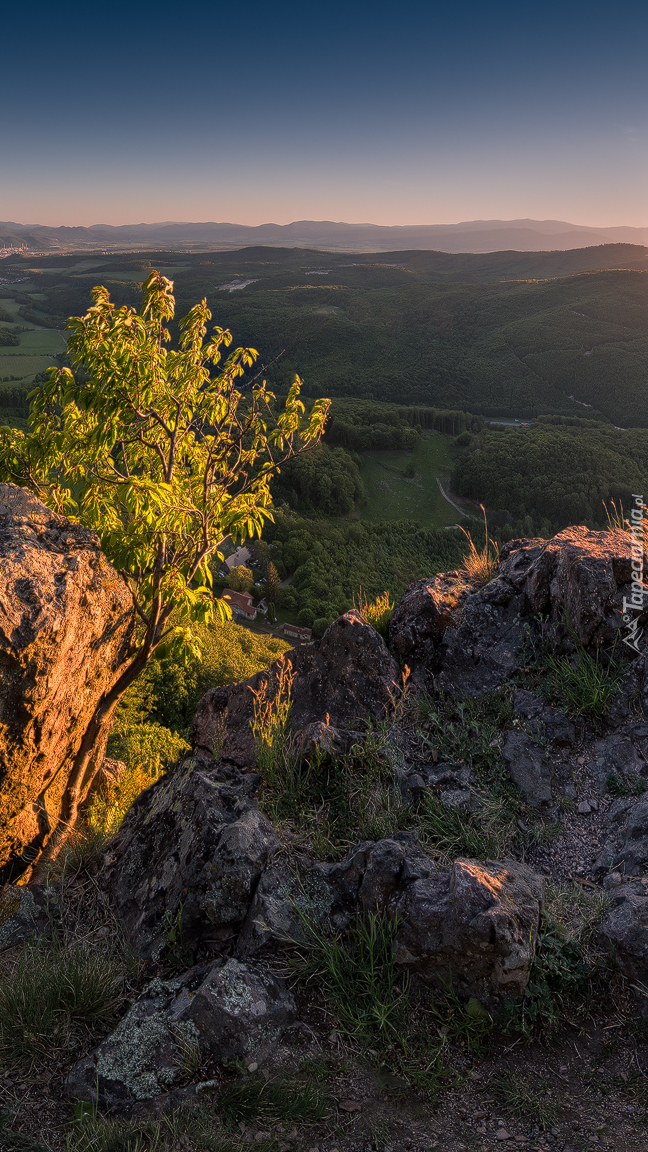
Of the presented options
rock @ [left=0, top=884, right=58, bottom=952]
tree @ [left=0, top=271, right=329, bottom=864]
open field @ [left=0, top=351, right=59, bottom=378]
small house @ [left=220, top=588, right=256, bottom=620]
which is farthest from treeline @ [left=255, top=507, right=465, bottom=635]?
open field @ [left=0, top=351, right=59, bottom=378]

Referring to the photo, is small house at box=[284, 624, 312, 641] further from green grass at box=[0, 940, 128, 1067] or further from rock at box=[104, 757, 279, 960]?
green grass at box=[0, 940, 128, 1067]

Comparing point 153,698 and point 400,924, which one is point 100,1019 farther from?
point 153,698

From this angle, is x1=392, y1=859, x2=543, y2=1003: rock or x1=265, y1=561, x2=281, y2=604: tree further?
x1=265, y1=561, x2=281, y2=604: tree

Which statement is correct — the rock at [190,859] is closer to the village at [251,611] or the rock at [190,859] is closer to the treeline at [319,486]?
the village at [251,611]

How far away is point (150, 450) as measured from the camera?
6.90 meters

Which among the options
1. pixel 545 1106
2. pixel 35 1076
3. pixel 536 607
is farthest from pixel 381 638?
pixel 35 1076

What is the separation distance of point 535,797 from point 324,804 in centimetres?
169

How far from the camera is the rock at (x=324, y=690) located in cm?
555

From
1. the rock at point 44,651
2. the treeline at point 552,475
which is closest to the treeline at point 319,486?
the treeline at point 552,475

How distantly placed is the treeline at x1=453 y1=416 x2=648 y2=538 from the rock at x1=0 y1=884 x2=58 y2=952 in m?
75.1

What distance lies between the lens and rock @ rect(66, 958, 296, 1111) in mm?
2963

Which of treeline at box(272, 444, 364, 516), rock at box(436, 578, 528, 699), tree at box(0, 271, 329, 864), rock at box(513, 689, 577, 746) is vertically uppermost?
tree at box(0, 271, 329, 864)

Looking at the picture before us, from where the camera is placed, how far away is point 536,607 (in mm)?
5742

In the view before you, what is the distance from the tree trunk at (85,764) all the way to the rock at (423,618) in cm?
316
